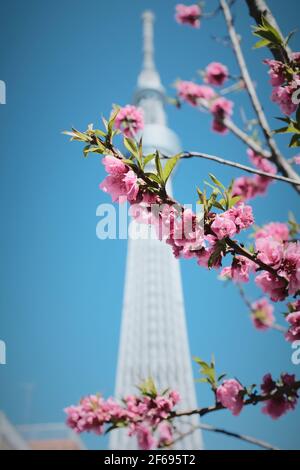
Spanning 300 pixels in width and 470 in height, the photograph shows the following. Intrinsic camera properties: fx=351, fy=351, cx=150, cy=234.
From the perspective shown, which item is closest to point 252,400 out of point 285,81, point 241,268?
point 241,268

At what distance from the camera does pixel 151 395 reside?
244 centimetres

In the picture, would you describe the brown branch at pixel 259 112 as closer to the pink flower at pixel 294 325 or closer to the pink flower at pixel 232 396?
the pink flower at pixel 294 325

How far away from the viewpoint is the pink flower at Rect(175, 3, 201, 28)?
3576 mm

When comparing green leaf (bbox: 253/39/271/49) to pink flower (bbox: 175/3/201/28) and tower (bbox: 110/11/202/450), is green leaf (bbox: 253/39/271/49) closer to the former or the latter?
pink flower (bbox: 175/3/201/28)

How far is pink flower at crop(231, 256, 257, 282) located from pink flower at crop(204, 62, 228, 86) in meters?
2.56

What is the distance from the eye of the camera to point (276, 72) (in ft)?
5.98

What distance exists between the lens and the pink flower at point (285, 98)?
69.6 inches

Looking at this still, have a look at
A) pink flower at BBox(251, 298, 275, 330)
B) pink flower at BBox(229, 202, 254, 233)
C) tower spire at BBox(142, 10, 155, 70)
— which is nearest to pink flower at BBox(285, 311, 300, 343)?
pink flower at BBox(229, 202, 254, 233)

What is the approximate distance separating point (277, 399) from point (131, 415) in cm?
108

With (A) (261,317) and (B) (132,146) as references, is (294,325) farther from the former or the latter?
(A) (261,317)

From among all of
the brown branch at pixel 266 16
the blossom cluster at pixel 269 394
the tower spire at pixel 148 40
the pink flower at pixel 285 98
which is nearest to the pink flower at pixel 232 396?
the blossom cluster at pixel 269 394
